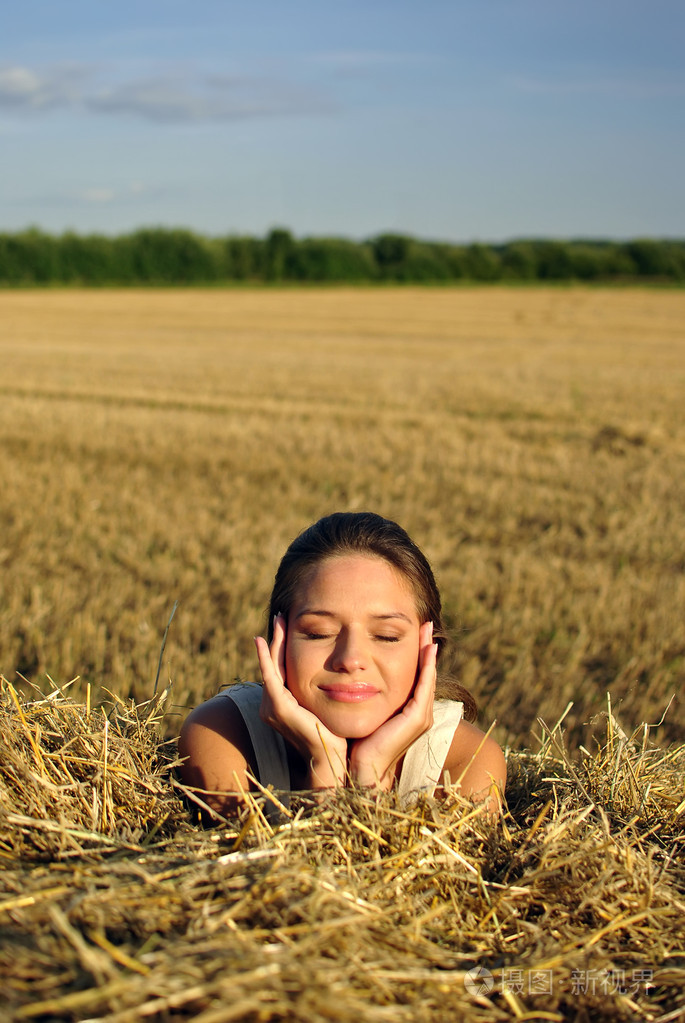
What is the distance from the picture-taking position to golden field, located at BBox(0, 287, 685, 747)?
417 centimetres

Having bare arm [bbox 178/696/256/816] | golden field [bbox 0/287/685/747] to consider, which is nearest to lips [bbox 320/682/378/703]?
bare arm [bbox 178/696/256/816]

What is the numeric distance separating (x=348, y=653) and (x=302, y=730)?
0.66 ft

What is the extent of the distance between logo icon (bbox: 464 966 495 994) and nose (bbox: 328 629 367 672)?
729mm

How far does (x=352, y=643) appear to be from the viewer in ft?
6.61

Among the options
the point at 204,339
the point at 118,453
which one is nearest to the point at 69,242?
the point at 204,339

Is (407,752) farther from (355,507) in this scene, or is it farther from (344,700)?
(355,507)

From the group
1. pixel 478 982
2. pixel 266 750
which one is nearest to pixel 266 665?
pixel 266 750

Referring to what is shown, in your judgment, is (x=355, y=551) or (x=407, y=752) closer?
(x=407, y=752)

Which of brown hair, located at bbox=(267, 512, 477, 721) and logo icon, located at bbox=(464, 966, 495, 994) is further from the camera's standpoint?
brown hair, located at bbox=(267, 512, 477, 721)

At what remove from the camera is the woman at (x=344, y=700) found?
193cm

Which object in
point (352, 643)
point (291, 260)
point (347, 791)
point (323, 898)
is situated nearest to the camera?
point (323, 898)

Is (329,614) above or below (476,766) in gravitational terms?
above

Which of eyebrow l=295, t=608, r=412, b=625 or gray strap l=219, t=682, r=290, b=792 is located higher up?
eyebrow l=295, t=608, r=412, b=625

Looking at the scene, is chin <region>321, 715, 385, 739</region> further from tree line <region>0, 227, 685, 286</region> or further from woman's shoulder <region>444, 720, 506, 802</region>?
tree line <region>0, 227, 685, 286</region>
